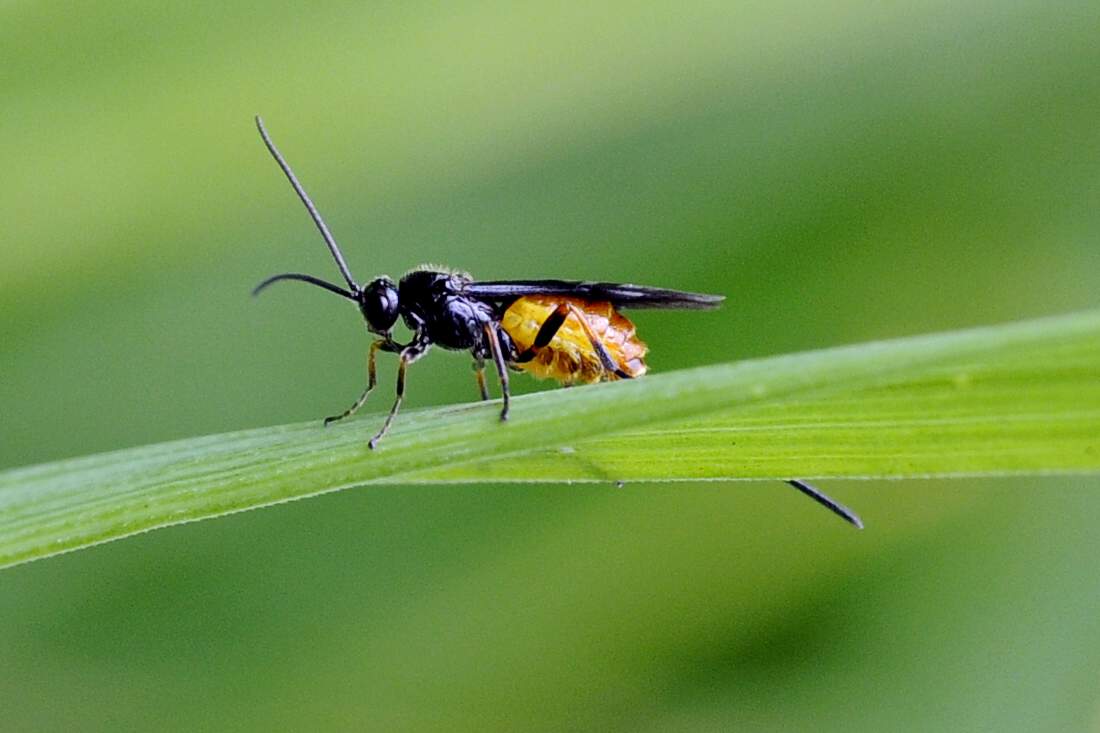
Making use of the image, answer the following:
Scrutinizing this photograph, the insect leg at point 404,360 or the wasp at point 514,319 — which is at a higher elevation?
the wasp at point 514,319

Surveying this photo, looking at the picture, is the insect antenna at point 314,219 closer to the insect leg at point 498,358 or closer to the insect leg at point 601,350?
the insect leg at point 498,358

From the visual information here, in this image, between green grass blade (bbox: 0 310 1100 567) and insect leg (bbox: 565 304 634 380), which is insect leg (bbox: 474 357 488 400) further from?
green grass blade (bbox: 0 310 1100 567)

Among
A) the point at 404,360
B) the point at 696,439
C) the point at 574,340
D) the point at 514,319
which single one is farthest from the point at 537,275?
the point at 696,439

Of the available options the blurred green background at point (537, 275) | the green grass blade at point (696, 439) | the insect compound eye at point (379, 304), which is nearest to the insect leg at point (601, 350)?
the insect compound eye at point (379, 304)

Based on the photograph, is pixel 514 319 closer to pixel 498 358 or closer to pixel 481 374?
pixel 481 374

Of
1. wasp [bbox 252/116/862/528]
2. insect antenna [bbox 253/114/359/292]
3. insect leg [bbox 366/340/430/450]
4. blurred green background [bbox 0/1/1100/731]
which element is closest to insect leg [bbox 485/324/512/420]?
wasp [bbox 252/116/862/528]

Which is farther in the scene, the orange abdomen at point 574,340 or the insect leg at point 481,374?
the insect leg at point 481,374

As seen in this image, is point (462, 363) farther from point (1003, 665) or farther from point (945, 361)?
point (945, 361)

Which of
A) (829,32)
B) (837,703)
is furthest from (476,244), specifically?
(837,703)
